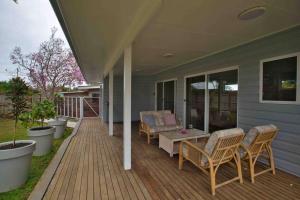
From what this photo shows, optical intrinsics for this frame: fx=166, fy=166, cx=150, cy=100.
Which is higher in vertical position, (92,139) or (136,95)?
(136,95)

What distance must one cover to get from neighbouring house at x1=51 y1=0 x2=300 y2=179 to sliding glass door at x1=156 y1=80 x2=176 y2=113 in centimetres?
194

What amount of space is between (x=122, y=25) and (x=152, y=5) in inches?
30.7

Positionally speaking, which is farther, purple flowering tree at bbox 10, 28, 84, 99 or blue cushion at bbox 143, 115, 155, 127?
purple flowering tree at bbox 10, 28, 84, 99

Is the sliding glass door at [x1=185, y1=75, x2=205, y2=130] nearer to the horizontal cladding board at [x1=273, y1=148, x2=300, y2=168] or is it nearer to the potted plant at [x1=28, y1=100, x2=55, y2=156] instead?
the horizontal cladding board at [x1=273, y1=148, x2=300, y2=168]

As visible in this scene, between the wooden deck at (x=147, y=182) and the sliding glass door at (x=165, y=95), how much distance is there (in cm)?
359

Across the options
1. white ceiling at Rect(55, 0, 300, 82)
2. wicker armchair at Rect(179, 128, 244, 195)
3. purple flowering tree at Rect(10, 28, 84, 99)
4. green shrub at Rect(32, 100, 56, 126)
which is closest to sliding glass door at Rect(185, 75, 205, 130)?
white ceiling at Rect(55, 0, 300, 82)

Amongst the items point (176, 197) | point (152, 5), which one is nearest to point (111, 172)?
point (176, 197)

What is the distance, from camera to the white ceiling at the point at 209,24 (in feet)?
6.87

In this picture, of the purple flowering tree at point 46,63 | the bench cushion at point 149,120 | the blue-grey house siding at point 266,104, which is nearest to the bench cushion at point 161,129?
the bench cushion at point 149,120

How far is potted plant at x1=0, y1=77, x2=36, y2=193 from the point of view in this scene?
237cm

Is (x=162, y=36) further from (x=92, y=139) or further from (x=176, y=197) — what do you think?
(x=92, y=139)

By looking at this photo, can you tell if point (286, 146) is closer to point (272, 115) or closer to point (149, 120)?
point (272, 115)

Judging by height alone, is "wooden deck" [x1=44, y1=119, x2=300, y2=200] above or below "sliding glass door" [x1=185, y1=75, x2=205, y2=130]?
below

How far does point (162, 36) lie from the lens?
3.12m
